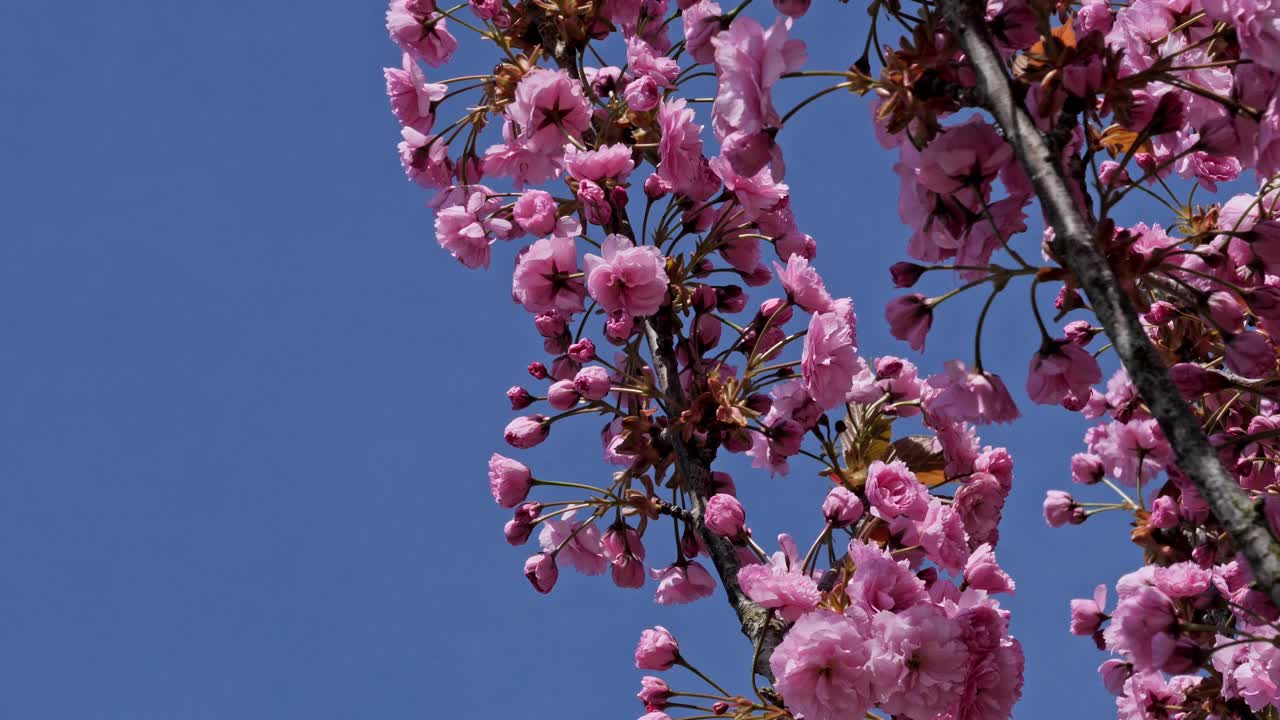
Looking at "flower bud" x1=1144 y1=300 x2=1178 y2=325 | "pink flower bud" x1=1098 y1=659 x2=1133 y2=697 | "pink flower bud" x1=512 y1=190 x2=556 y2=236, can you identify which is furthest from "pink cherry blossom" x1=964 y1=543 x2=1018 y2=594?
"pink flower bud" x1=1098 y1=659 x2=1133 y2=697

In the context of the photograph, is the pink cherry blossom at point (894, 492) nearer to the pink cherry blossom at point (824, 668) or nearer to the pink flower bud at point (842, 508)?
the pink flower bud at point (842, 508)

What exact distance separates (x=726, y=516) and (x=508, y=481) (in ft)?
3.11

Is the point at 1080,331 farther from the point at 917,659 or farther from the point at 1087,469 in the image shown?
the point at 917,659

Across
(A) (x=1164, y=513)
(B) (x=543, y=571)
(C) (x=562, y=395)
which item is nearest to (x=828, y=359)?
(C) (x=562, y=395)

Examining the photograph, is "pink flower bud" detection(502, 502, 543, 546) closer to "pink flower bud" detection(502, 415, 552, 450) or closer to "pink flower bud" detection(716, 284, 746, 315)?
"pink flower bud" detection(502, 415, 552, 450)

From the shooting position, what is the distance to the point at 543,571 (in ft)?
13.6

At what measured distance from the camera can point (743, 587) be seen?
330cm

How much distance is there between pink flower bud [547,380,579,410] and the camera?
4004 mm

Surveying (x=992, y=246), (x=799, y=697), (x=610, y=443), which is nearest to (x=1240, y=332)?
(x=992, y=246)

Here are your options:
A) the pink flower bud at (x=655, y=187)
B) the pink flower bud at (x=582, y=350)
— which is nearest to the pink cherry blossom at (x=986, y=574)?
the pink flower bud at (x=582, y=350)

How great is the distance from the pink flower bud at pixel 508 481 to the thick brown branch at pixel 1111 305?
2.24 m

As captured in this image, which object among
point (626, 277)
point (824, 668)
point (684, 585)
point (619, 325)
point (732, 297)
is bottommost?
point (824, 668)

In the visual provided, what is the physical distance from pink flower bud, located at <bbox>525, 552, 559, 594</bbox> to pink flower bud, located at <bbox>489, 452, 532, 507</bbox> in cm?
22

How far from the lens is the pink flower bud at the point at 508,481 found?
13.5 ft
